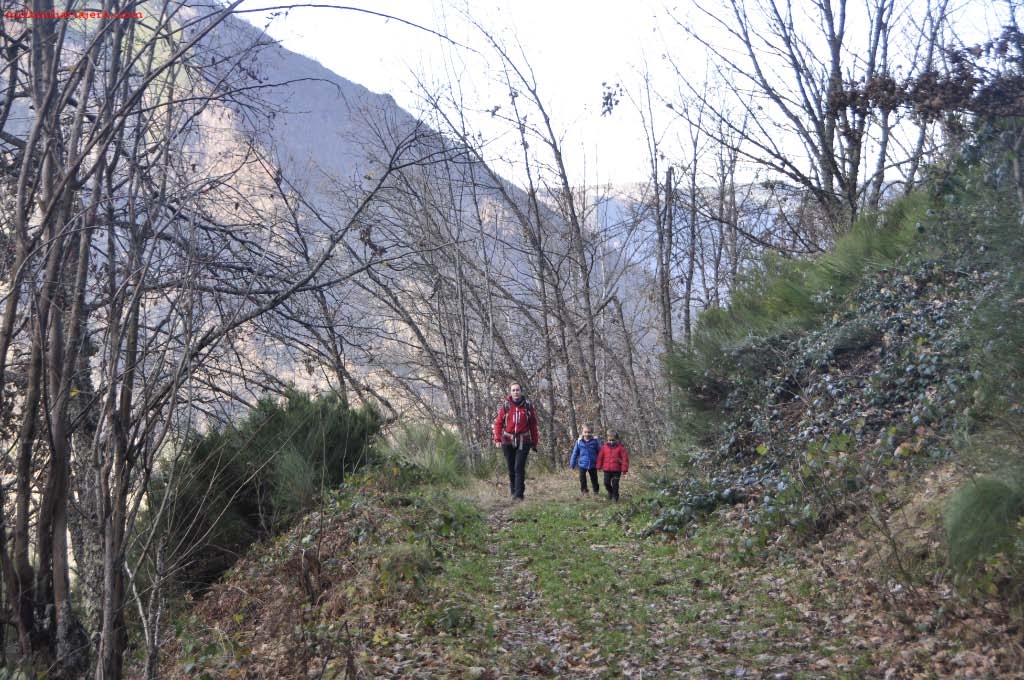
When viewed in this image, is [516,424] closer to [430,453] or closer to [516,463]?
[516,463]

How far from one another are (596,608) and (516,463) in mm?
5775

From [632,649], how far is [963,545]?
245 centimetres

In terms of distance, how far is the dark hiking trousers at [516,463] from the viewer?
13312mm

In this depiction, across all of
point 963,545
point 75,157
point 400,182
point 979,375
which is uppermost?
point 400,182

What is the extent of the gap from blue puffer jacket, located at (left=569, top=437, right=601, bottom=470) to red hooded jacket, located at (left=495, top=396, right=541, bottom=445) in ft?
2.18

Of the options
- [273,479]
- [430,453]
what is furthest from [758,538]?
[273,479]

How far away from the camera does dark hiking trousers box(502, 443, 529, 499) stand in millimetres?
13312

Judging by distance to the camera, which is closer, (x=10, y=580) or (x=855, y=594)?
(x=10, y=580)

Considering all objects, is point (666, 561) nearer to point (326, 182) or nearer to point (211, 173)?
point (211, 173)

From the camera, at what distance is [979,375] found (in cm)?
805

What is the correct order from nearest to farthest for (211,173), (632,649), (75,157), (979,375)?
(75,157) → (632,649) → (211,173) → (979,375)

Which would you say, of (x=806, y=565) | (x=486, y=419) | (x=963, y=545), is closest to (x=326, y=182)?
(x=486, y=419)

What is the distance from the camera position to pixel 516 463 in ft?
44.6

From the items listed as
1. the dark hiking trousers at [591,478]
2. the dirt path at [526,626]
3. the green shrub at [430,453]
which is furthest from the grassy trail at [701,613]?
the green shrub at [430,453]
